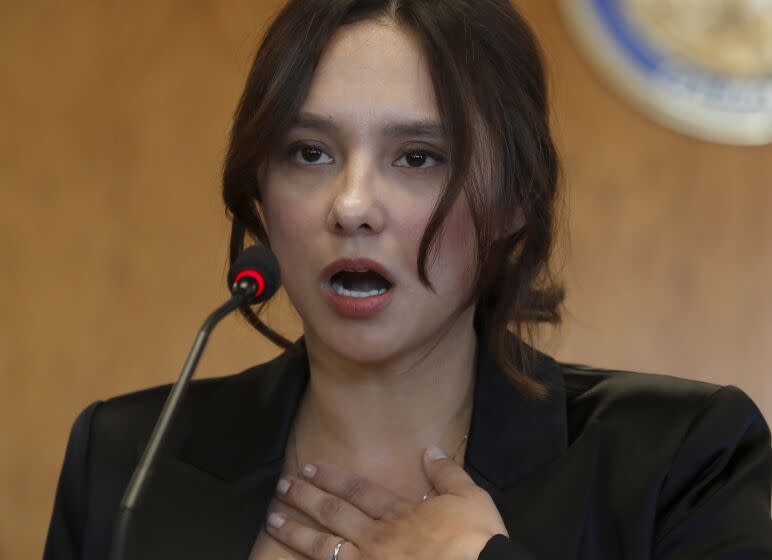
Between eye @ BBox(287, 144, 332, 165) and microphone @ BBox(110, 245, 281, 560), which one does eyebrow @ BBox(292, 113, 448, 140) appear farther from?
microphone @ BBox(110, 245, 281, 560)

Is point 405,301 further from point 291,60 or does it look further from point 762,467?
point 762,467

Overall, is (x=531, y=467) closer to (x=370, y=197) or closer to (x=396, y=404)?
(x=396, y=404)

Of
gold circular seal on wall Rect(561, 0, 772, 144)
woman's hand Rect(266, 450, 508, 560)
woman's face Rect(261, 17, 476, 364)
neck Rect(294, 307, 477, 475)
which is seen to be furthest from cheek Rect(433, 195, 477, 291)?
gold circular seal on wall Rect(561, 0, 772, 144)

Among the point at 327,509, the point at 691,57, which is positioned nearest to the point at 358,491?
the point at 327,509

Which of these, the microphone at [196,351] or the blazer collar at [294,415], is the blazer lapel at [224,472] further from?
the microphone at [196,351]

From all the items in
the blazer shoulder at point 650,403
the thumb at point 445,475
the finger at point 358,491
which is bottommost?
the finger at point 358,491

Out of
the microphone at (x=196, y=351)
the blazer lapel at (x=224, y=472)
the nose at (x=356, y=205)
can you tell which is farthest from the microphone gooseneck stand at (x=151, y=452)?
the blazer lapel at (x=224, y=472)

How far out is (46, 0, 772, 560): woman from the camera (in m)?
1.26

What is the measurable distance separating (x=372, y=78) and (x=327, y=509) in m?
0.47

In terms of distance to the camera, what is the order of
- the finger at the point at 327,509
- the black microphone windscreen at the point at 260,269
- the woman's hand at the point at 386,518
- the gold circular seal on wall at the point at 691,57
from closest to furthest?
the black microphone windscreen at the point at 260,269, the woman's hand at the point at 386,518, the finger at the point at 327,509, the gold circular seal on wall at the point at 691,57

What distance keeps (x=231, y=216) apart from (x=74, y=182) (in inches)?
51.6

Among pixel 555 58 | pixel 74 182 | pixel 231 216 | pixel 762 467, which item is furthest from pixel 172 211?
pixel 762 467

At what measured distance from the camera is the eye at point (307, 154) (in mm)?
1312

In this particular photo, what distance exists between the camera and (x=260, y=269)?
3.21ft
